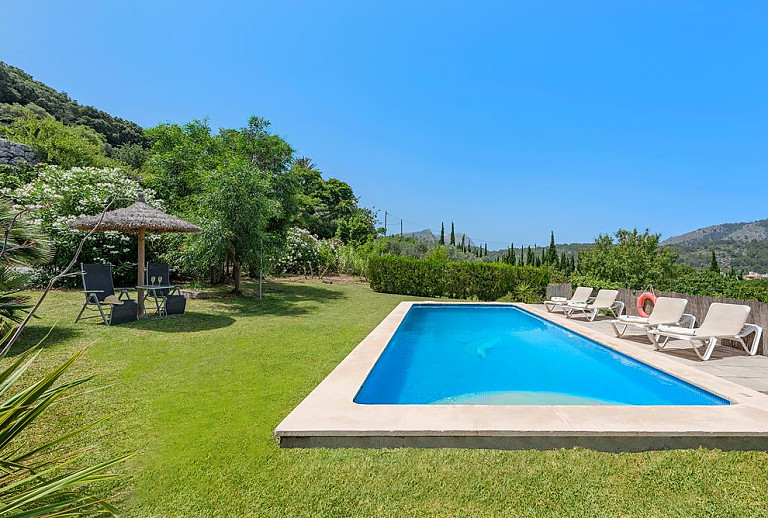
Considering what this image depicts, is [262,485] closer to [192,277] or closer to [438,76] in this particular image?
[192,277]

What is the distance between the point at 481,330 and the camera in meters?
10.5

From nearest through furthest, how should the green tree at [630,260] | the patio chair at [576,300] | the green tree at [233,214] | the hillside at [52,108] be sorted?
the green tree at [233,214], the patio chair at [576,300], the green tree at [630,260], the hillside at [52,108]

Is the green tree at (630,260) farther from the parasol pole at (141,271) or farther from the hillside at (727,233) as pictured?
the hillside at (727,233)

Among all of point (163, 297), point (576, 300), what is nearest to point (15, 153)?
point (163, 297)

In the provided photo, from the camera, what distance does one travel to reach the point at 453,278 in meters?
16.6

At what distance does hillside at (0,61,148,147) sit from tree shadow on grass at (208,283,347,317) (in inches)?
1164

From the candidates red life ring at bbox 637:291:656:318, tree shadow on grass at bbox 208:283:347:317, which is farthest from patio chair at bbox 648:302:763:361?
tree shadow on grass at bbox 208:283:347:317

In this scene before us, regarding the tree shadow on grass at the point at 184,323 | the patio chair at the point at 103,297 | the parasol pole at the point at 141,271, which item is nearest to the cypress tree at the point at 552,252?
the tree shadow on grass at the point at 184,323

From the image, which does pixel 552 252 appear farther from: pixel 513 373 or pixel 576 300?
pixel 513 373

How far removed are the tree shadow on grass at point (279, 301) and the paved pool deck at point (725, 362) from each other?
806cm

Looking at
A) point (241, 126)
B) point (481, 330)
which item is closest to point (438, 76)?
point (241, 126)

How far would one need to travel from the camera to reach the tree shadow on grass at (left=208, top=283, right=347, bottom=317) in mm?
10414

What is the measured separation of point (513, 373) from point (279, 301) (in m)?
8.24

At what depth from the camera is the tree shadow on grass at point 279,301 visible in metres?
10.4
